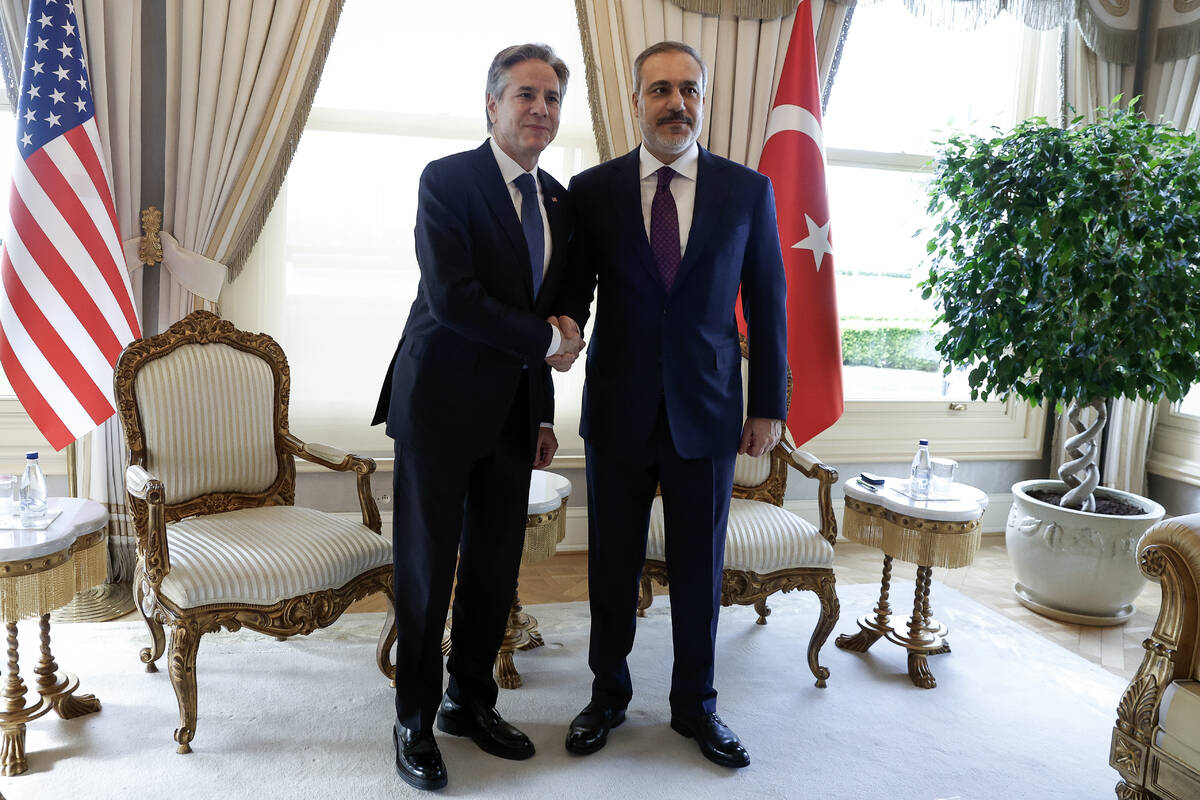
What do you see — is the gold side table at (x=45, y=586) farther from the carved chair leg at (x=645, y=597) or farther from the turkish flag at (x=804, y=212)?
the turkish flag at (x=804, y=212)

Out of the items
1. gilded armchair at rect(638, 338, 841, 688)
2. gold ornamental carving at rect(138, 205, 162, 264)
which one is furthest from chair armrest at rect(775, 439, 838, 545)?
gold ornamental carving at rect(138, 205, 162, 264)

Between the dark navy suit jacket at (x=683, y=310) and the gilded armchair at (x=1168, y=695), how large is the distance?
37.9 inches

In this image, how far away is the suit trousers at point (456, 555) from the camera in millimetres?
2082

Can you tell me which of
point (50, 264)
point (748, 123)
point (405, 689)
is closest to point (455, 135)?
point (748, 123)

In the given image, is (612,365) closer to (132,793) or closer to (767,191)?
(767,191)

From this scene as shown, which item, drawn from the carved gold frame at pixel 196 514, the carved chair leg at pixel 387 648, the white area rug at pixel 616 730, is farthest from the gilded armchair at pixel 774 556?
the carved gold frame at pixel 196 514

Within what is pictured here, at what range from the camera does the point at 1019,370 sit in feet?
11.2

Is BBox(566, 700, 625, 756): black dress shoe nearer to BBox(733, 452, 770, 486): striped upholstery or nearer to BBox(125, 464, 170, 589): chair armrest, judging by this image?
BBox(733, 452, 770, 486): striped upholstery

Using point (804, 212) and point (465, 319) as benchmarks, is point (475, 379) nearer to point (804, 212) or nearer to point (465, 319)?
point (465, 319)

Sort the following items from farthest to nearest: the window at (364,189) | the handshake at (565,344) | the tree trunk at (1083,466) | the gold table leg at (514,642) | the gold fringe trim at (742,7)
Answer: the gold fringe trim at (742,7), the window at (364,189), the tree trunk at (1083,466), the gold table leg at (514,642), the handshake at (565,344)

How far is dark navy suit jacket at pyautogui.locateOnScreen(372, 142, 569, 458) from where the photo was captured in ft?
6.38

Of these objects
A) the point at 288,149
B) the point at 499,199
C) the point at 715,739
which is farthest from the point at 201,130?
the point at 715,739

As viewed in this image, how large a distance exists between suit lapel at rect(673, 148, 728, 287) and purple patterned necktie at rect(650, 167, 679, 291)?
0.09ft

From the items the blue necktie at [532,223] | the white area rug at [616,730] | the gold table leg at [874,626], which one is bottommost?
the white area rug at [616,730]
